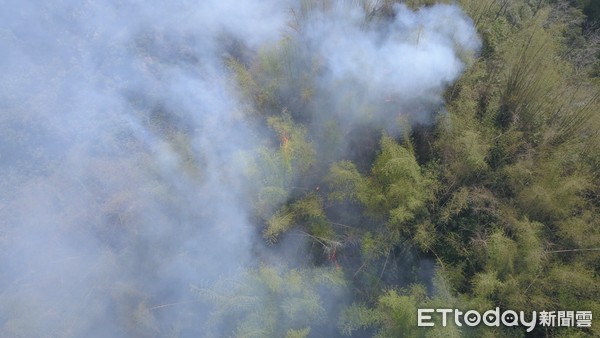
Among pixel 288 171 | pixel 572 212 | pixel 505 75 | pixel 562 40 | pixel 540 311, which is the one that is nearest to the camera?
pixel 540 311

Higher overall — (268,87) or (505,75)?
(505,75)

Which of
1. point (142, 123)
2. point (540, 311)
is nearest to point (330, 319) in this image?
point (540, 311)

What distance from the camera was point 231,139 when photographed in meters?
9.19

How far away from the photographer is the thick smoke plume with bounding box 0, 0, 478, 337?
8008mm

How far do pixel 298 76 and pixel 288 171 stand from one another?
286 cm

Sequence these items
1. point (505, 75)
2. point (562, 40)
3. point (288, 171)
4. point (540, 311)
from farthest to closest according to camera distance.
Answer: point (562, 40) < point (505, 75) < point (288, 171) < point (540, 311)

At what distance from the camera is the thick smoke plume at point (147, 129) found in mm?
8008

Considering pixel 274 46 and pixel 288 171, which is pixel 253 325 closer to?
pixel 288 171

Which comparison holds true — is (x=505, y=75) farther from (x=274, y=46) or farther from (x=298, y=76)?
(x=274, y=46)

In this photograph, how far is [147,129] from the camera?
916cm

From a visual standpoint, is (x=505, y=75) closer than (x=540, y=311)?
No

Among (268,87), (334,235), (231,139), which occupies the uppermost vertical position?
(268,87)

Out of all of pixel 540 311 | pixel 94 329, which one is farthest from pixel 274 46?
pixel 540 311

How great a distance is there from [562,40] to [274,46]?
826 cm
